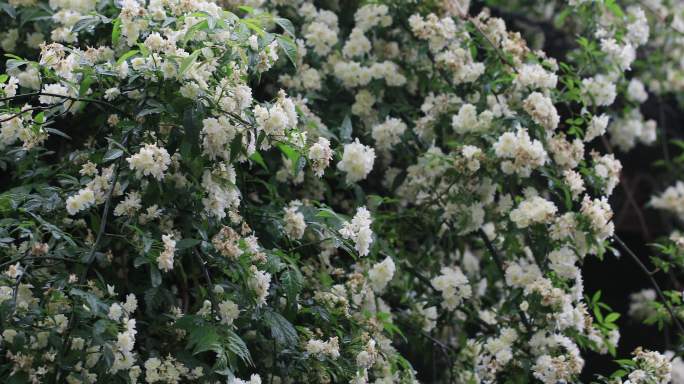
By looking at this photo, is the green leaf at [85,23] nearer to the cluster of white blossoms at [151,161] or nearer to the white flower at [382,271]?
the cluster of white blossoms at [151,161]

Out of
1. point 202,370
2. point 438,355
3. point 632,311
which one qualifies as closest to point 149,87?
point 202,370

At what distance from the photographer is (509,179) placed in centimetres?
256

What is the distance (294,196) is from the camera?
8.81 feet

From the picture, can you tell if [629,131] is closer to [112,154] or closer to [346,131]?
[346,131]

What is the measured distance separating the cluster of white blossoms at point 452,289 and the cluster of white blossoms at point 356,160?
46 centimetres

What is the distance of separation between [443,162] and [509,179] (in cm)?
20

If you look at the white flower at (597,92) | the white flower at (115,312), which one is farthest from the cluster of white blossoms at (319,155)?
the white flower at (597,92)

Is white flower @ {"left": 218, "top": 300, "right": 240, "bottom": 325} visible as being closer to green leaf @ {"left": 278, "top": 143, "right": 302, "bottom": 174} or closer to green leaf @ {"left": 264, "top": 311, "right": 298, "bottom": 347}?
green leaf @ {"left": 264, "top": 311, "right": 298, "bottom": 347}

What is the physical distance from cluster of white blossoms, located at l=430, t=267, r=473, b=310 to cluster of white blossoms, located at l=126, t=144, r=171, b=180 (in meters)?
1.08

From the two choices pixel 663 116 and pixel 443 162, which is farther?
pixel 663 116

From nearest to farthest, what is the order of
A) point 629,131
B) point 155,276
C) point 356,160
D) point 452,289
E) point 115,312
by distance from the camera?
point 115,312 → point 155,276 → point 356,160 → point 452,289 → point 629,131

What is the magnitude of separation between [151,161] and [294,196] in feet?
2.96

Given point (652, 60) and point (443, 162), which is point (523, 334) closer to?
point (443, 162)

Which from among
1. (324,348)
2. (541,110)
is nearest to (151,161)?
(324,348)
